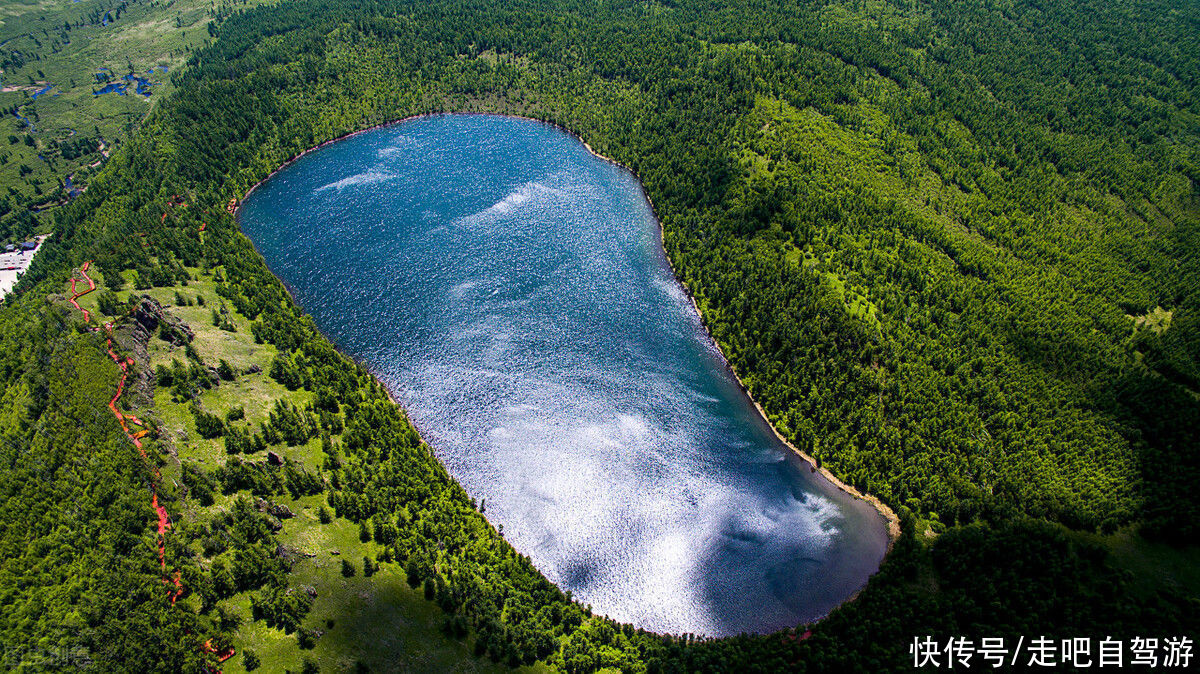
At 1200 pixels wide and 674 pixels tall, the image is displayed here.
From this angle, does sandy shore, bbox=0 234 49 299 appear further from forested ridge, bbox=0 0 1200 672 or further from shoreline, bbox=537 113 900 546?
shoreline, bbox=537 113 900 546

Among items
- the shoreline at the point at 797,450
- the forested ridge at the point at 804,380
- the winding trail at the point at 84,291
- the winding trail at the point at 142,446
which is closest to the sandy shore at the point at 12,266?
the forested ridge at the point at 804,380

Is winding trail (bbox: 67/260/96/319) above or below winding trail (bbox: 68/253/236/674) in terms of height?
above

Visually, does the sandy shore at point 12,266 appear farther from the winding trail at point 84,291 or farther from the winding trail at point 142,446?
the winding trail at point 142,446

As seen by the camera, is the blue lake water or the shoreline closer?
the blue lake water

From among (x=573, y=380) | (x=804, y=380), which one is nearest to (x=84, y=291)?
(x=573, y=380)

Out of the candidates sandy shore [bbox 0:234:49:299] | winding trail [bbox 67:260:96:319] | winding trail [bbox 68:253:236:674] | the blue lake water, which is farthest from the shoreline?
sandy shore [bbox 0:234:49:299]

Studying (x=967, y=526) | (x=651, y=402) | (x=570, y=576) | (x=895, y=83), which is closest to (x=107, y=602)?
(x=570, y=576)
